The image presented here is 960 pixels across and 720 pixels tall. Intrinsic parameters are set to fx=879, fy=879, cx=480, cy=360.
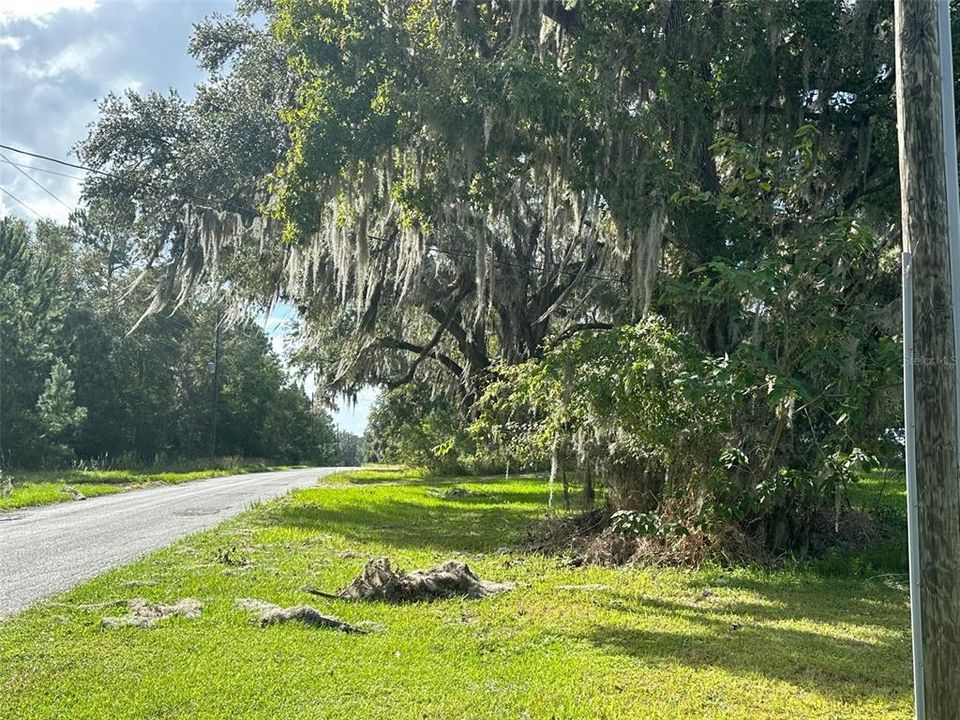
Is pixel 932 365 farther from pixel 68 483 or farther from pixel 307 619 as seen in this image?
pixel 68 483

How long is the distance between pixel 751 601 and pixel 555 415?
2946 millimetres

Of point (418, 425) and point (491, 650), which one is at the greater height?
point (418, 425)

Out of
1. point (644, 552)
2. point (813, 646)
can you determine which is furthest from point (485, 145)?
point (813, 646)

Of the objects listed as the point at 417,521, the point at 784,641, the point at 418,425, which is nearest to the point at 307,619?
the point at 784,641

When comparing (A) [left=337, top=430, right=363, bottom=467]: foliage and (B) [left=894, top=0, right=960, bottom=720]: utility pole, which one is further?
(A) [left=337, top=430, right=363, bottom=467]: foliage

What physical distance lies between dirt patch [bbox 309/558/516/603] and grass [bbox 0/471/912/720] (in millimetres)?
272

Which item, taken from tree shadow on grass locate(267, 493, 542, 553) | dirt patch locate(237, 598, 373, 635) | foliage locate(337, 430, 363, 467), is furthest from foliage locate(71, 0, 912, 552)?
foliage locate(337, 430, 363, 467)

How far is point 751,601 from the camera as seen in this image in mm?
7934

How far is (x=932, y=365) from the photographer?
3.71m

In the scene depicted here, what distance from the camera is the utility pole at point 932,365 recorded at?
12.1 feet

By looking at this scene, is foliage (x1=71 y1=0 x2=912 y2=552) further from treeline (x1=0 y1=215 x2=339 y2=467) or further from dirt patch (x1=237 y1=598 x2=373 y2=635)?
treeline (x1=0 y1=215 x2=339 y2=467)

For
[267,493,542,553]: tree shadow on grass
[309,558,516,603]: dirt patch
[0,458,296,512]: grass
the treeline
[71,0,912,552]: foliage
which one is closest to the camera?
[309,558,516,603]: dirt patch

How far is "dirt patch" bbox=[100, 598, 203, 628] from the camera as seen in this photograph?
21.1 feet

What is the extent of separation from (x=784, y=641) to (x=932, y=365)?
3393 mm
